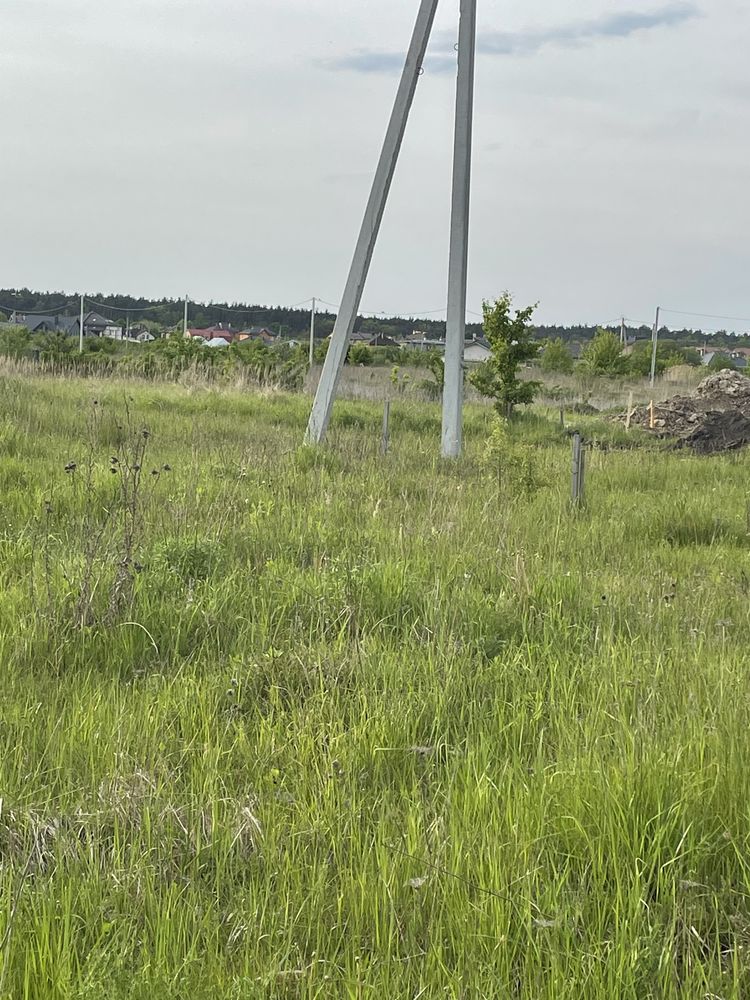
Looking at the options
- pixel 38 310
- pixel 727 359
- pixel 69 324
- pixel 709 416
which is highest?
pixel 38 310

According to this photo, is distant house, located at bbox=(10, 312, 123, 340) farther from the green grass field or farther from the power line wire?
the green grass field

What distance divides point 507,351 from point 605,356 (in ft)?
144

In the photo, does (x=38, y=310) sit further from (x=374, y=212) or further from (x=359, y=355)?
(x=374, y=212)

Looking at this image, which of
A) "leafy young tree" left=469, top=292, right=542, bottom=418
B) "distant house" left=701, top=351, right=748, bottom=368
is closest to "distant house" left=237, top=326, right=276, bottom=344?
"distant house" left=701, top=351, right=748, bottom=368

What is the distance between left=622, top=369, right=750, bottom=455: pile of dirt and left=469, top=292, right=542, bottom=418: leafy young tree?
2496 millimetres

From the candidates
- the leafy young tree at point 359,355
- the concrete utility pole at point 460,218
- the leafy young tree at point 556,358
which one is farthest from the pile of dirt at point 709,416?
the leafy young tree at point 556,358

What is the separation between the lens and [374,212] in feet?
38.7

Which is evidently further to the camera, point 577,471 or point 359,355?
point 359,355

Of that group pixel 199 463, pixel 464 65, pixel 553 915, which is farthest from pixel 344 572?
pixel 464 65

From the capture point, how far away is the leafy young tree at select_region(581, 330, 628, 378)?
206 feet

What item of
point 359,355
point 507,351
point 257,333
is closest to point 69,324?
point 257,333

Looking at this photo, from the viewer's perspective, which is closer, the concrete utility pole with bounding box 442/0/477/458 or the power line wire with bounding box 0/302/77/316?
the concrete utility pole with bounding box 442/0/477/458

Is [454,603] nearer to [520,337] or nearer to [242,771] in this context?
[242,771]

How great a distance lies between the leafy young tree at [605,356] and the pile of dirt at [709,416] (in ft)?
134
